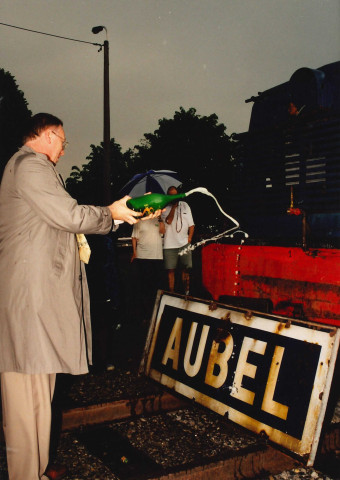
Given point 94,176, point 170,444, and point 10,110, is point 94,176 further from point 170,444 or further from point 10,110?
point 170,444

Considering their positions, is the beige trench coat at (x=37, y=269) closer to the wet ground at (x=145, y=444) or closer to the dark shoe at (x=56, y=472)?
the dark shoe at (x=56, y=472)

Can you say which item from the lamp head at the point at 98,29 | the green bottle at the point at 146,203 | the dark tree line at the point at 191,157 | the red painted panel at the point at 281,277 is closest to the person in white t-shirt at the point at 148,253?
the red painted panel at the point at 281,277

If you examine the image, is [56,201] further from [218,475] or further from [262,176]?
[262,176]

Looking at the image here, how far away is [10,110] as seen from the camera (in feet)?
77.4

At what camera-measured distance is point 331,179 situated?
13.8 ft

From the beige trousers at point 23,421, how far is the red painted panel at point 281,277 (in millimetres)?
2038

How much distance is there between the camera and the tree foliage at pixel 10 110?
69.9 ft

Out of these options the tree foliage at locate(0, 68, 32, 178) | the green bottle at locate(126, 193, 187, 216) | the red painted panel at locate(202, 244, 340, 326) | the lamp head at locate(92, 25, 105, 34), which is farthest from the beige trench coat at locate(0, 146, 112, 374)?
the tree foliage at locate(0, 68, 32, 178)

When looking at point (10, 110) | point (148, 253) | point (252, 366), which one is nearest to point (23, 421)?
point (252, 366)

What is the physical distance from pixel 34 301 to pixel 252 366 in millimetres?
1460

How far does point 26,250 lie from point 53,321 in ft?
1.38

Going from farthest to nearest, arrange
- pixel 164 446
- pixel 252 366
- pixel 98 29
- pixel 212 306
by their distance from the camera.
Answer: pixel 98 29 → pixel 212 306 → pixel 164 446 → pixel 252 366

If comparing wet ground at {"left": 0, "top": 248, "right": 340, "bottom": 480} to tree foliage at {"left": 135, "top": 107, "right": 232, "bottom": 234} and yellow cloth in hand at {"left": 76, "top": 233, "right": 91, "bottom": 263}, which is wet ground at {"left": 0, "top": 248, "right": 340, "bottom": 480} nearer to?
yellow cloth in hand at {"left": 76, "top": 233, "right": 91, "bottom": 263}

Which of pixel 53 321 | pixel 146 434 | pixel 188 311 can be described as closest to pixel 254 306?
pixel 188 311
